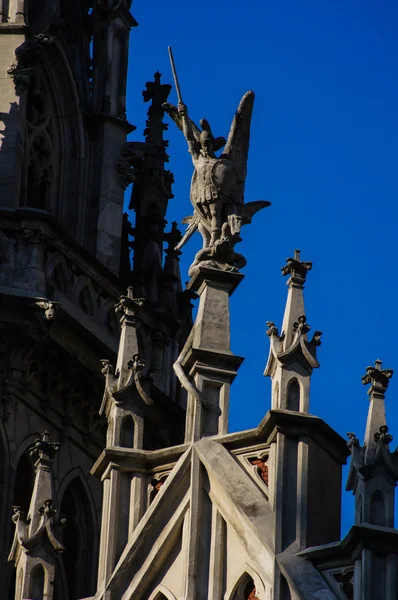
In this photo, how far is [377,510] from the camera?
31.8m

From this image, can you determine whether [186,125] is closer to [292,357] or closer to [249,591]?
A: [292,357]

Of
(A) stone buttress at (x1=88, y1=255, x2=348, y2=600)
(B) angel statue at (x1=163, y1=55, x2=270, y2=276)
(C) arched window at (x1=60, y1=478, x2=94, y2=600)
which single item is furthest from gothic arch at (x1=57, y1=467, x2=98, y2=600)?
(B) angel statue at (x1=163, y1=55, x2=270, y2=276)

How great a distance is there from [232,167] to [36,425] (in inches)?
236

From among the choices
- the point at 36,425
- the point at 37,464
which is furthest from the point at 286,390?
the point at 36,425

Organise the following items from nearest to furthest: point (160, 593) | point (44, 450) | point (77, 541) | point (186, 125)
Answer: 1. point (160, 593)
2. point (44, 450)
3. point (186, 125)
4. point (77, 541)

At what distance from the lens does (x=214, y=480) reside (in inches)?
1323

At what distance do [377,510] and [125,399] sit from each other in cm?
380

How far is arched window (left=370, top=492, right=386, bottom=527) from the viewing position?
104 feet

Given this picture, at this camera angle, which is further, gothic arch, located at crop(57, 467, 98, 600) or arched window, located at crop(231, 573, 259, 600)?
gothic arch, located at crop(57, 467, 98, 600)

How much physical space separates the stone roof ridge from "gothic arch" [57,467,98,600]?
7307 mm

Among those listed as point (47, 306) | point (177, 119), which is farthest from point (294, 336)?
point (47, 306)

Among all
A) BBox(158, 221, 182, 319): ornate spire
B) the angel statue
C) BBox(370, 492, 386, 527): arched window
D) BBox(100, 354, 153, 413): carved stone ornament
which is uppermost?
BBox(158, 221, 182, 319): ornate spire

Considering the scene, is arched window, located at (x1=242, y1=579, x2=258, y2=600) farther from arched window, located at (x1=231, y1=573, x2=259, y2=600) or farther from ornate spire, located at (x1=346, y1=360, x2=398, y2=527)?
ornate spire, located at (x1=346, y1=360, x2=398, y2=527)

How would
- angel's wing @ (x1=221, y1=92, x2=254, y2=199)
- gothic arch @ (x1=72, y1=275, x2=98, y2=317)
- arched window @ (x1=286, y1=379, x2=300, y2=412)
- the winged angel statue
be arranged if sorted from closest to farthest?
arched window @ (x1=286, y1=379, x2=300, y2=412)
the winged angel statue
angel's wing @ (x1=221, y1=92, x2=254, y2=199)
gothic arch @ (x1=72, y1=275, x2=98, y2=317)
